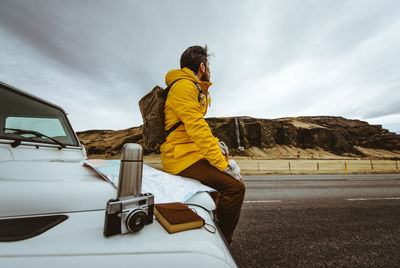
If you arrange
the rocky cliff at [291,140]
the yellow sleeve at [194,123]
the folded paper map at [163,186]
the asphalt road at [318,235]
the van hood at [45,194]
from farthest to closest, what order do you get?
the rocky cliff at [291,140], the asphalt road at [318,235], the yellow sleeve at [194,123], the folded paper map at [163,186], the van hood at [45,194]

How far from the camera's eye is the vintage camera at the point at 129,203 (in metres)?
0.66

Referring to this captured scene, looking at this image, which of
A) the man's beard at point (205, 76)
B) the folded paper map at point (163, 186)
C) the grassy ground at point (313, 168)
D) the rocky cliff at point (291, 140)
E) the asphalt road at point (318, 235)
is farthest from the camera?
the rocky cliff at point (291, 140)

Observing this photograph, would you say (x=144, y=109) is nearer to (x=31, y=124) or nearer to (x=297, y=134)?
(x=31, y=124)

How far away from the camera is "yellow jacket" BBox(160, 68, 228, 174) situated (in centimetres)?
150

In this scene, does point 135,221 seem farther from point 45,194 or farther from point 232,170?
point 232,170

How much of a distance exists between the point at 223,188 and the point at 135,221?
102 centimetres

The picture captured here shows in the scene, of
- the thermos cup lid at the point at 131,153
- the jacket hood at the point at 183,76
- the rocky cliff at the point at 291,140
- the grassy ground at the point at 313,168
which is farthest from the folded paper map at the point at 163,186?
the rocky cliff at the point at 291,140

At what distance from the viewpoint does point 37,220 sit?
2.58 feet

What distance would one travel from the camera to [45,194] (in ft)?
2.94

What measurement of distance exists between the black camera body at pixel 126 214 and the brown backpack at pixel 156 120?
102 centimetres

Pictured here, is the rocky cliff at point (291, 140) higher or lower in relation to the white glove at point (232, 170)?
higher

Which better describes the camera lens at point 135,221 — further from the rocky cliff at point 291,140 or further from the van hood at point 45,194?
the rocky cliff at point 291,140

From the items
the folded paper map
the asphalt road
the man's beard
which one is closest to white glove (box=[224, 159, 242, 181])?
the folded paper map

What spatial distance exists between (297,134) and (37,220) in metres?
62.5
